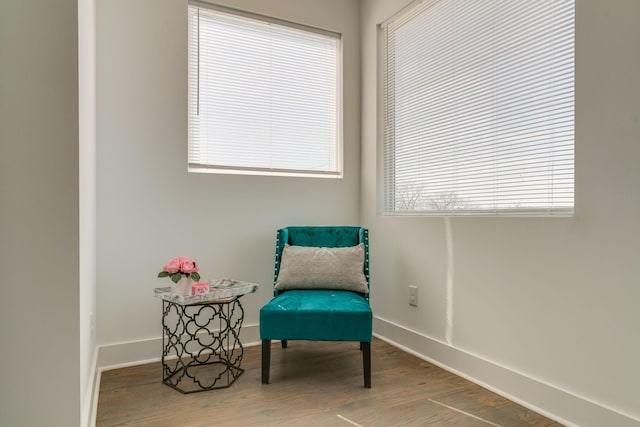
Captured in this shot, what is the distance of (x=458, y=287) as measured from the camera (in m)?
2.39

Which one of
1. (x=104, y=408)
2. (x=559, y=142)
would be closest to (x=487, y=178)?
(x=559, y=142)

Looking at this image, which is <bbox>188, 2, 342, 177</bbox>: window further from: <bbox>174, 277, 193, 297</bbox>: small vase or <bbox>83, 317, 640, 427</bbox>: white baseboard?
<bbox>83, 317, 640, 427</bbox>: white baseboard

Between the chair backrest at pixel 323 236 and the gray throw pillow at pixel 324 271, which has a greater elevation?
the chair backrest at pixel 323 236

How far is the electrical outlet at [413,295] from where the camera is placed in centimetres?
271

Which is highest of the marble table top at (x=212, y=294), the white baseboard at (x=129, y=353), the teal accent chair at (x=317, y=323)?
the marble table top at (x=212, y=294)

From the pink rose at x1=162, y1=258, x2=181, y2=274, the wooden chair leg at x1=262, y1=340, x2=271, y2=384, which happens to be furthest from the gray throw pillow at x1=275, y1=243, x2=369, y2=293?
the pink rose at x1=162, y1=258, x2=181, y2=274

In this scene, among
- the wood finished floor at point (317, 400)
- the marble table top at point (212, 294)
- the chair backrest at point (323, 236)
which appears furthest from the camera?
the chair backrest at point (323, 236)

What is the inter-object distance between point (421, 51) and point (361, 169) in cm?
99

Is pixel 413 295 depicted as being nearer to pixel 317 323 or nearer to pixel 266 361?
pixel 317 323

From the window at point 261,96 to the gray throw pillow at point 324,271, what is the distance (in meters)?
0.77

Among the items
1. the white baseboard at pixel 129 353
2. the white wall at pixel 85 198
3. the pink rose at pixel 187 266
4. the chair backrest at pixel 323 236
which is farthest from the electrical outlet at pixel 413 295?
the white wall at pixel 85 198

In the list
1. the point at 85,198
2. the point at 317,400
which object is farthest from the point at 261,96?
the point at 317,400
